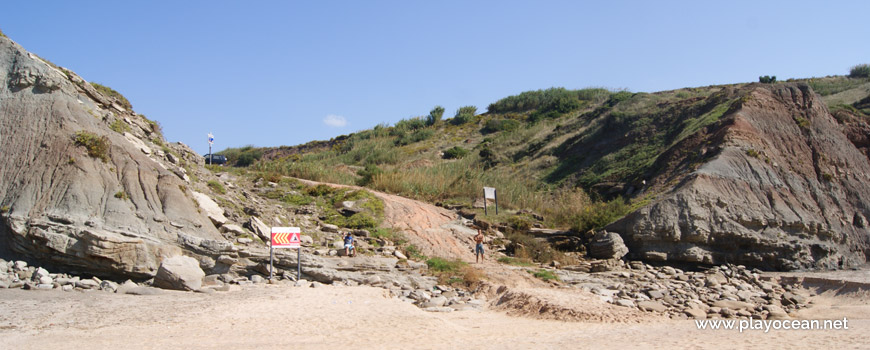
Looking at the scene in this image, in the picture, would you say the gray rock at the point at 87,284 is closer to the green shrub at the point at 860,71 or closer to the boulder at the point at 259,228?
the boulder at the point at 259,228

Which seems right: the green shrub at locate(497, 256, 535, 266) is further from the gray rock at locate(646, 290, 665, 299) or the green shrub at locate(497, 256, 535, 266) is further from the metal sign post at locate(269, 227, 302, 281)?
the metal sign post at locate(269, 227, 302, 281)

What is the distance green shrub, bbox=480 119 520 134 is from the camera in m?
41.2

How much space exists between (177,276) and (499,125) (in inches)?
1339

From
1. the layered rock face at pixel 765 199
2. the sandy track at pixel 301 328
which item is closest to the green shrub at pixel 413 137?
the layered rock face at pixel 765 199

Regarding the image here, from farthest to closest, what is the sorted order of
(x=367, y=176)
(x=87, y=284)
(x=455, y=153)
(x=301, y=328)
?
(x=455, y=153) < (x=367, y=176) < (x=87, y=284) < (x=301, y=328)

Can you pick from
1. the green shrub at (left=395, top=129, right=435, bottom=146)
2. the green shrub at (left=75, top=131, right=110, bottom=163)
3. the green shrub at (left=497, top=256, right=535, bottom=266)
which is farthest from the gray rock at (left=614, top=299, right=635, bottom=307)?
the green shrub at (left=395, top=129, right=435, bottom=146)

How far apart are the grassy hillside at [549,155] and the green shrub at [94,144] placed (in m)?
8.69

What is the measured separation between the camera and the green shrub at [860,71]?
115 feet

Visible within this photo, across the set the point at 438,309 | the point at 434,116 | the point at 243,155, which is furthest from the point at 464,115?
the point at 438,309

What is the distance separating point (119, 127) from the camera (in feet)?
44.4

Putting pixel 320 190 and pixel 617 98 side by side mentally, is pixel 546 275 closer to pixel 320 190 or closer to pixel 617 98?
pixel 320 190

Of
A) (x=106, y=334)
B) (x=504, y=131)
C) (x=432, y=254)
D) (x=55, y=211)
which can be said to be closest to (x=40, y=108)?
(x=55, y=211)

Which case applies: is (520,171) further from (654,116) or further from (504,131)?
(504,131)

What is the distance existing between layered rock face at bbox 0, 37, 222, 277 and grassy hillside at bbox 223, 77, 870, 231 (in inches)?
323
